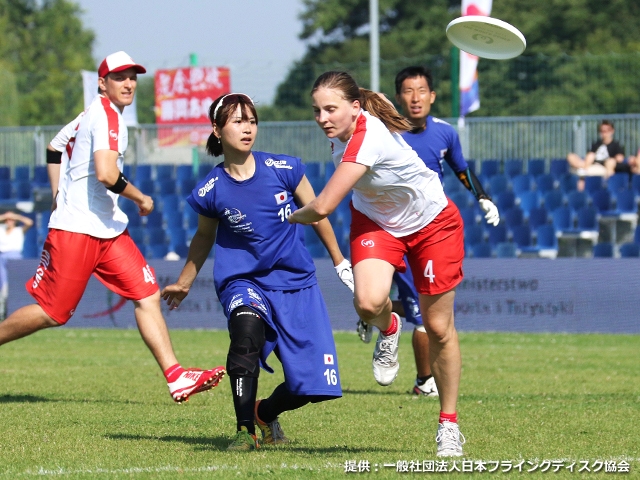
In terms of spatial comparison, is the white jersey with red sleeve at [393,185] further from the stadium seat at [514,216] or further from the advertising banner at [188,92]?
the advertising banner at [188,92]

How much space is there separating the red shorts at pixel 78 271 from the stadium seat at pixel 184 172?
44.6 feet

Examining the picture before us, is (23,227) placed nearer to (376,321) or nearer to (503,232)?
(503,232)

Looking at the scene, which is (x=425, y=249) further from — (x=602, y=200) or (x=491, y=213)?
(x=602, y=200)

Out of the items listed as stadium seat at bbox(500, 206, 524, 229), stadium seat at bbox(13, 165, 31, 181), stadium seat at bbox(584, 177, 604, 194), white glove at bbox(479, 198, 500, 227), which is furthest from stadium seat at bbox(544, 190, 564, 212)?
white glove at bbox(479, 198, 500, 227)

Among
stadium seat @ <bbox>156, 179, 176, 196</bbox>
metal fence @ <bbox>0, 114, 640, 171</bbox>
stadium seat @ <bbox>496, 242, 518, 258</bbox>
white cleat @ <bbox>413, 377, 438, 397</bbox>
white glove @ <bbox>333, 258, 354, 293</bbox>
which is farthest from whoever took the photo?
stadium seat @ <bbox>156, 179, 176, 196</bbox>

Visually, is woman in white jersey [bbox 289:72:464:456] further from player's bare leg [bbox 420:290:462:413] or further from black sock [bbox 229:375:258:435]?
black sock [bbox 229:375:258:435]

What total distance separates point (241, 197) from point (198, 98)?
16817 millimetres

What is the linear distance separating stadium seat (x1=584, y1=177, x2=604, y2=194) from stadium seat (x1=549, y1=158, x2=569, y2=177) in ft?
3.39

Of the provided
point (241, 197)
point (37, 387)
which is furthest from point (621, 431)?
point (37, 387)

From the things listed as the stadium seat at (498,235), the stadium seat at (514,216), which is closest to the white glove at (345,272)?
the stadium seat at (498,235)

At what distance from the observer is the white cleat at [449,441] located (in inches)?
206

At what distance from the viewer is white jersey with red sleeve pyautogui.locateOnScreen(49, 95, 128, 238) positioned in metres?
7.06

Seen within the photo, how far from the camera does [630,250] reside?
51.7 feet

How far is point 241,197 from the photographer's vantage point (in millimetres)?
5656
